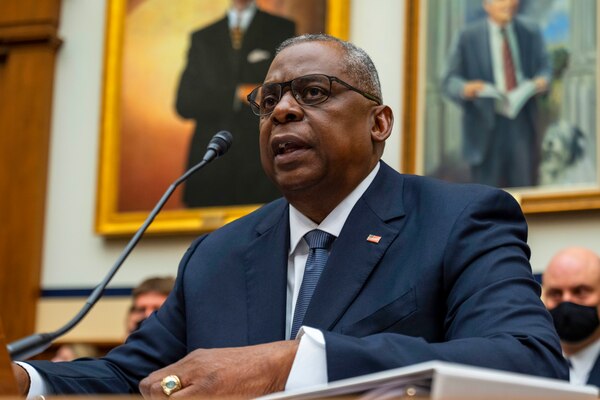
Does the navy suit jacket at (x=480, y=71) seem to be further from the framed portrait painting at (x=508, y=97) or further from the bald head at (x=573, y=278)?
the bald head at (x=573, y=278)

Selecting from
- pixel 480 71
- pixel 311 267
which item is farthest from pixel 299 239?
pixel 480 71

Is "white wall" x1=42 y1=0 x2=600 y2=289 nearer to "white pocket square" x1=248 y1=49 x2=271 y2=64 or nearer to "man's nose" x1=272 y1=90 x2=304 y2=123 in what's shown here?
"white pocket square" x1=248 y1=49 x2=271 y2=64

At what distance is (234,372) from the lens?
7.14ft

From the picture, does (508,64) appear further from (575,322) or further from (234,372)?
(234,372)

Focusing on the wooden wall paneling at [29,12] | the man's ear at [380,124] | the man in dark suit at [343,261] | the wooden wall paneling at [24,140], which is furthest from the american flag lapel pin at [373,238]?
the wooden wall paneling at [29,12]

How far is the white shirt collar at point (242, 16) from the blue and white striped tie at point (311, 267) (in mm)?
4186

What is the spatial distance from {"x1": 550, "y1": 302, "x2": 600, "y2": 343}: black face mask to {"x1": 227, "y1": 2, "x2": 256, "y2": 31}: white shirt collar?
9.40 feet

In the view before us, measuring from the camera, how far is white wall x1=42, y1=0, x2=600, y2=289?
671cm

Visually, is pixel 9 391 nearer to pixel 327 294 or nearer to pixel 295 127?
pixel 327 294

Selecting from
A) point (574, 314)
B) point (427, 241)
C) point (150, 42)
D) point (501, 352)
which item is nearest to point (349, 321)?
point (427, 241)

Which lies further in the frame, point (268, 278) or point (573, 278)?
point (573, 278)

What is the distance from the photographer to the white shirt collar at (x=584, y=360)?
5.27 metres

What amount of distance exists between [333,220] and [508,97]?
3.21 m

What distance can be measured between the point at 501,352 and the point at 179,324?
1079 millimetres
